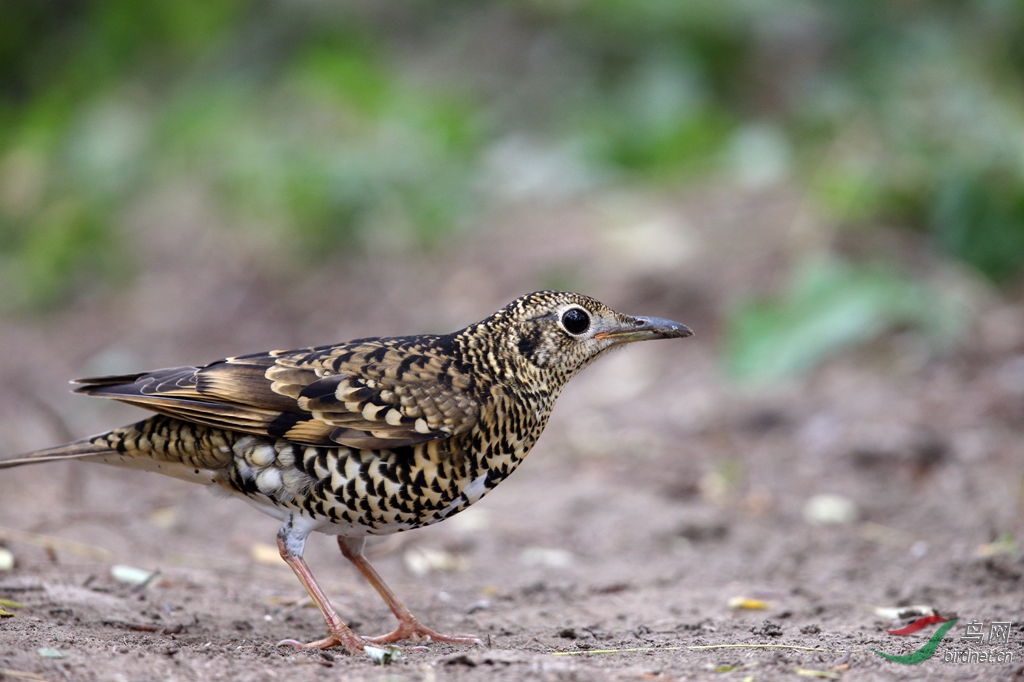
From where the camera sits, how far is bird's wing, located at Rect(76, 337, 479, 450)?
4.13 meters

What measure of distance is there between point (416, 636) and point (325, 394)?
96cm

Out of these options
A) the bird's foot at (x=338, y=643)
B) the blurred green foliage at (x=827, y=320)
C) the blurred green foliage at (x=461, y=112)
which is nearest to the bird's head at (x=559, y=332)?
the bird's foot at (x=338, y=643)

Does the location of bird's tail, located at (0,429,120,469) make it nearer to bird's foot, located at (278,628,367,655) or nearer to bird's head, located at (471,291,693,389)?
bird's foot, located at (278,628,367,655)

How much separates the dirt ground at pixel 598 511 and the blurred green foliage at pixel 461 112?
2.13 feet

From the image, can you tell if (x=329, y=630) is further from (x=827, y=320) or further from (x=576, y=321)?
(x=827, y=320)

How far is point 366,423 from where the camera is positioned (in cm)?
412

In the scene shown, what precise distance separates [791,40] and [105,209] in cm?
727

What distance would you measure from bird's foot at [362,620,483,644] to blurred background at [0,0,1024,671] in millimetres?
319

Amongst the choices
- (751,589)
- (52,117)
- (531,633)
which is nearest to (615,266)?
(751,589)

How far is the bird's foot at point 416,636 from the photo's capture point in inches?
168

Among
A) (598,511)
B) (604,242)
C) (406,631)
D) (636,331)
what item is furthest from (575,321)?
(604,242)

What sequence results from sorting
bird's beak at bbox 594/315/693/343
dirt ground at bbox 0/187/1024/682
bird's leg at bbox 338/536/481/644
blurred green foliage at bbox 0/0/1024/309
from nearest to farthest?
dirt ground at bbox 0/187/1024/682
bird's leg at bbox 338/536/481/644
bird's beak at bbox 594/315/693/343
blurred green foliage at bbox 0/0/1024/309

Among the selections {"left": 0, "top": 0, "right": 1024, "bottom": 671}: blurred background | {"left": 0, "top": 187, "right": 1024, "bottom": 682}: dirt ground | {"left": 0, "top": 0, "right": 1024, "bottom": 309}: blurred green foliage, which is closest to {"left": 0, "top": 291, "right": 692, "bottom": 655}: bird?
{"left": 0, "top": 187, "right": 1024, "bottom": 682}: dirt ground

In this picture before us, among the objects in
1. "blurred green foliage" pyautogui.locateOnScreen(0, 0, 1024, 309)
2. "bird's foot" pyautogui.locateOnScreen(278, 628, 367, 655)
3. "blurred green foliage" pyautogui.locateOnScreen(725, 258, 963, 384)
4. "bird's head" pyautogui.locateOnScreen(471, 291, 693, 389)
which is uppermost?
"blurred green foliage" pyautogui.locateOnScreen(0, 0, 1024, 309)
